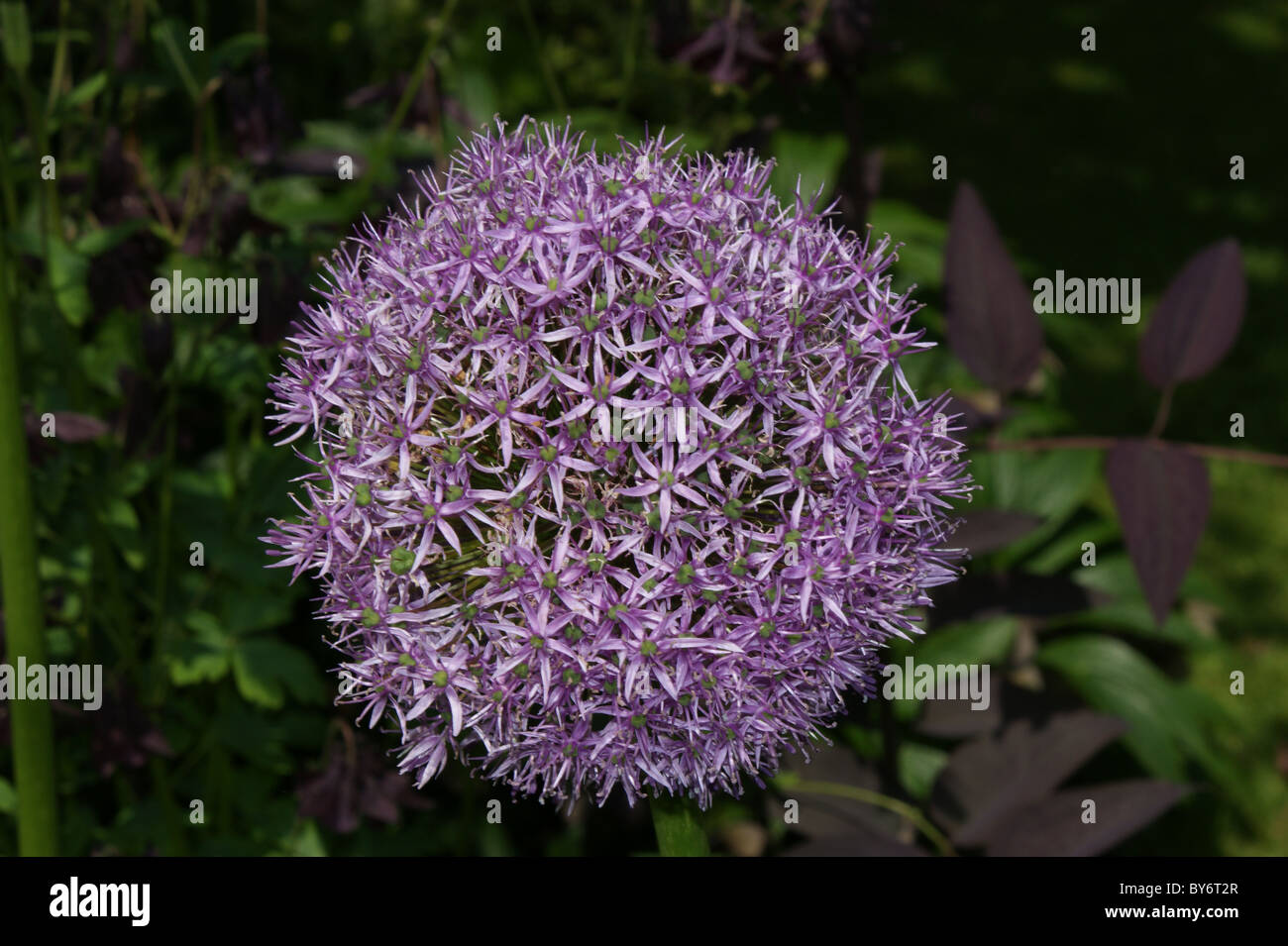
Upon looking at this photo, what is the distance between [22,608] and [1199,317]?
9.01 ft

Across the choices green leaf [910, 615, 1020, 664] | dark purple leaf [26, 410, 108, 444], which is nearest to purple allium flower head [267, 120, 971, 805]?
dark purple leaf [26, 410, 108, 444]

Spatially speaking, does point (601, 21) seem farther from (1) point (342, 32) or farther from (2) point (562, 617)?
(2) point (562, 617)

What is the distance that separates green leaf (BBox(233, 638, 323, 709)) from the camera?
2721 mm

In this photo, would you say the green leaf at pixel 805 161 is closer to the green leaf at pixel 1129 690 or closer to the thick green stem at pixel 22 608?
the green leaf at pixel 1129 690

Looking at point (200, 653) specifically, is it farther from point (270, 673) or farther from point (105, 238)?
point (105, 238)

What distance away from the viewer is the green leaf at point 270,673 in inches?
107

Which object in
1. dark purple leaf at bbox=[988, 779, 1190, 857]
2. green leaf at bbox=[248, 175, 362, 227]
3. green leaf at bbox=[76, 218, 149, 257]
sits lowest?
dark purple leaf at bbox=[988, 779, 1190, 857]

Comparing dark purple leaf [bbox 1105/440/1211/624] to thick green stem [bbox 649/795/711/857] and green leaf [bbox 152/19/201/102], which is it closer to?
thick green stem [bbox 649/795/711/857]

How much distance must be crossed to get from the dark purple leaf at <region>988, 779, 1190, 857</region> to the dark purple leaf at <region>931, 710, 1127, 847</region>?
0.18 feet

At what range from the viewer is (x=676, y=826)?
2043mm

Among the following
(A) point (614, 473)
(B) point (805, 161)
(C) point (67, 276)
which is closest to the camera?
(A) point (614, 473)

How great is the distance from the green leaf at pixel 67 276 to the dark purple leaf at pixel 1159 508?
237cm

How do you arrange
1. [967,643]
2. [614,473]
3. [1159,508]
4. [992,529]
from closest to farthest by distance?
[614,473], [1159,508], [992,529], [967,643]

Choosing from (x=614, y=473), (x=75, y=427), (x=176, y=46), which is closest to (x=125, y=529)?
(x=75, y=427)
